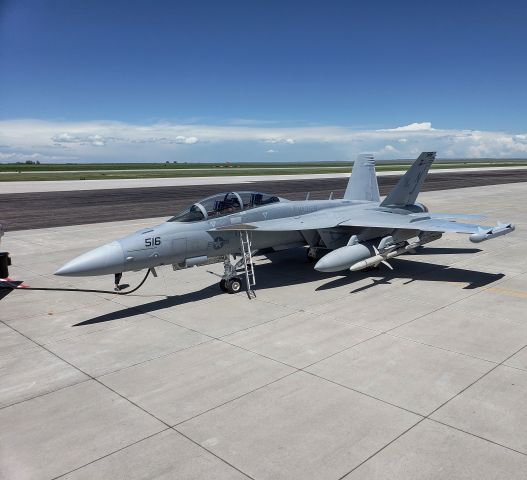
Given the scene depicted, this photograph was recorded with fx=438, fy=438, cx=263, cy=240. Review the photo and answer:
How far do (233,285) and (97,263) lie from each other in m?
3.63

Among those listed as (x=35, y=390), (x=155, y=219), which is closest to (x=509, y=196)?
(x=155, y=219)

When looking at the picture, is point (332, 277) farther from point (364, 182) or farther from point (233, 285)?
point (364, 182)

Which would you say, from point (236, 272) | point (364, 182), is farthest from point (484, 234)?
point (364, 182)

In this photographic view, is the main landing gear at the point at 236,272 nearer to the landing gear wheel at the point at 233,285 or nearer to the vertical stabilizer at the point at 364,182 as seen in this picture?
the landing gear wheel at the point at 233,285

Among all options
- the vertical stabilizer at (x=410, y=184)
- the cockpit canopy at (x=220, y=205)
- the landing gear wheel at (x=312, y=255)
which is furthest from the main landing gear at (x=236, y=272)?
the vertical stabilizer at (x=410, y=184)

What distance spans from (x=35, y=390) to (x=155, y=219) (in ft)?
64.7

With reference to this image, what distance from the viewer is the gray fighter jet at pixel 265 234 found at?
32.9ft

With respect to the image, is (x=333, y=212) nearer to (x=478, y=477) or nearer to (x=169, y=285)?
(x=169, y=285)

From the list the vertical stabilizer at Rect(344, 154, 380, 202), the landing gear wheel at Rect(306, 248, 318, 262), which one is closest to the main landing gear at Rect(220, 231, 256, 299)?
the landing gear wheel at Rect(306, 248, 318, 262)

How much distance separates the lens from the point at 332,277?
13195mm

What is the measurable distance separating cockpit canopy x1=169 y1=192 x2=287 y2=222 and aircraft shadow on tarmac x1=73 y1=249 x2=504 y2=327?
211cm

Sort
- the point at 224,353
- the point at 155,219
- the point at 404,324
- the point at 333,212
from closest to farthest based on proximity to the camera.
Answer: the point at 224,353 → the point at 404,324 → the point at 333,212 → the point at 155,219

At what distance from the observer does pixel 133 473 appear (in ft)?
16.2

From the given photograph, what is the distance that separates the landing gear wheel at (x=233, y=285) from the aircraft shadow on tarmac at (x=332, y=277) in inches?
10.9
